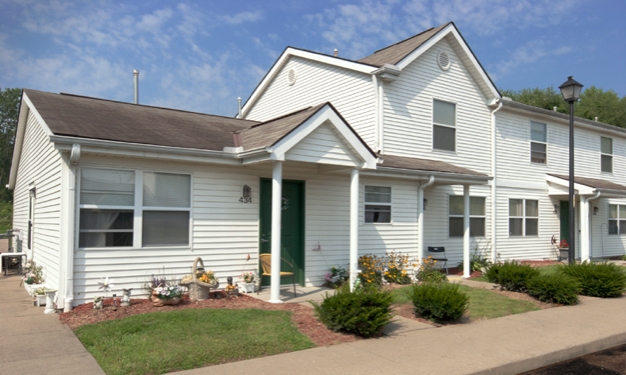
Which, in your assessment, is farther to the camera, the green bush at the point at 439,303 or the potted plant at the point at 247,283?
the potted plant at the point at 247,283

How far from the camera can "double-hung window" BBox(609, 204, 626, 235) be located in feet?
68.8

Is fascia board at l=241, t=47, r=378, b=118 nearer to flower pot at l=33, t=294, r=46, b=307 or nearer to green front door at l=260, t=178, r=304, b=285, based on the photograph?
green front door at l=260, t=178, r=304, b=285

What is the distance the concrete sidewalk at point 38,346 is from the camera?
579 cm

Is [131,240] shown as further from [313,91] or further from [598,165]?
[598,165]

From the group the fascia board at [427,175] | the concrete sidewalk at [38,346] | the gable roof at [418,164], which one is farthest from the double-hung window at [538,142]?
the concrete sidewalk at [38,346]

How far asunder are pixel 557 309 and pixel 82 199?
29.4 ft

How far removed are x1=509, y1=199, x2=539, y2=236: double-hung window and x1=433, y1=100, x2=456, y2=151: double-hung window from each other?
3644mm

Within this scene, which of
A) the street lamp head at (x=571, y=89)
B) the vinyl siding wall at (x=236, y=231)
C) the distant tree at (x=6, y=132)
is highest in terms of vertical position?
the distant tree at (x=6, y=132)

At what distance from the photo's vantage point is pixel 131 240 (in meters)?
9.12

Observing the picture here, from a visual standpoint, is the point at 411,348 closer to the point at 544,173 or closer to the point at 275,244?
the point at 275,244

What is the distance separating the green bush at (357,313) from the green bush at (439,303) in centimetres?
118

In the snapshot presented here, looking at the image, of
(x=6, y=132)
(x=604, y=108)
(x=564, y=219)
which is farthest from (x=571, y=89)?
(x=6, y=132)

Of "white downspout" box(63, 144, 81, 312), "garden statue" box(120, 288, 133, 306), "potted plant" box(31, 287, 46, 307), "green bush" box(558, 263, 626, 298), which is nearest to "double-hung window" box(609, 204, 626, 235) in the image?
"green bush" box(558, 263, 626, 298)

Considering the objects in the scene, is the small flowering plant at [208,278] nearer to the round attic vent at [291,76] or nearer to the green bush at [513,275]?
the green bush at [513,275]
